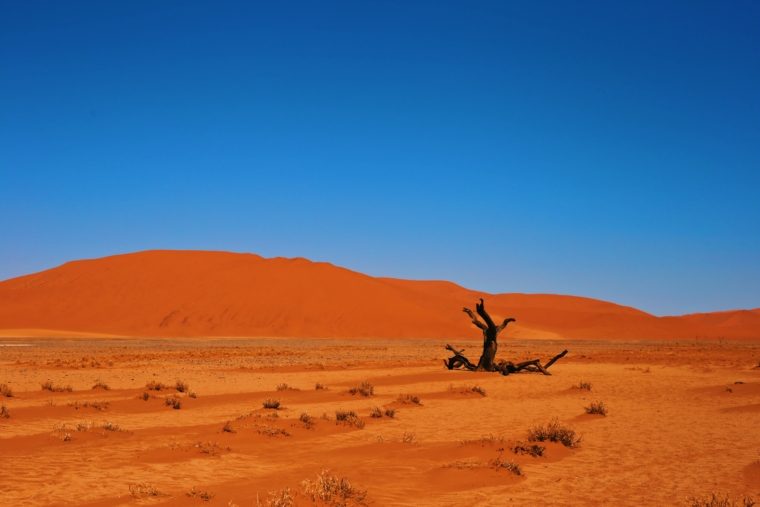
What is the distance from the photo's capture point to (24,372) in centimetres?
2359

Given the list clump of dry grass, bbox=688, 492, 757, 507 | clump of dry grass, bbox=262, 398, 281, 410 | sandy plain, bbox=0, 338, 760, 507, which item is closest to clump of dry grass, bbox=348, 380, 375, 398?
sandy plain, bbox=0, 338, 760, 507

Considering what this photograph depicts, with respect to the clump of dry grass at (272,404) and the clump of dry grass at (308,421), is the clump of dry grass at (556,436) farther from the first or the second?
the clump of dry grass at (272,404)

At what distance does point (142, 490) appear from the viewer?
706 cm

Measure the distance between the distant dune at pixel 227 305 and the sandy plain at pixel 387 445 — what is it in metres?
54.2

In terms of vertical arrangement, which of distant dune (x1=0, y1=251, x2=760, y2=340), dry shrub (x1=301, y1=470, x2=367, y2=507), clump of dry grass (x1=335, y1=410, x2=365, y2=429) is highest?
distant dune (x1=0, y1=251, x2=760, y2=340)

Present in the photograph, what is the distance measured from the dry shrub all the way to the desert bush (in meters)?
2.42

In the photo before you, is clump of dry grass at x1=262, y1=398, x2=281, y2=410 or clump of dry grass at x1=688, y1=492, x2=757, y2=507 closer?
clump of dry grass at x1=688, y1=492, x2=757, y2=507

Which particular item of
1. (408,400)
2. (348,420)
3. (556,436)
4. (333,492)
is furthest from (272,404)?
(333,492)

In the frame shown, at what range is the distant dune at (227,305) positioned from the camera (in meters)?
73.5

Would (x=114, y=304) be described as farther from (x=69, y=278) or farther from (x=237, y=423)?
(x=237, y=423)

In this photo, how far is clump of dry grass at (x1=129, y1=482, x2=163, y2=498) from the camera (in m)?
6.91

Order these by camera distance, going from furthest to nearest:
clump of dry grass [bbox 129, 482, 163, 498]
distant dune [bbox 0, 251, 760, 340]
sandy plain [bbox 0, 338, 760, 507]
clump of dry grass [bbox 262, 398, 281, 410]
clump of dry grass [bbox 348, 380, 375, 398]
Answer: distant dune [bbox 0, 251, 760, 340] → clump of dry grass [bbox 348, 380, 375, 398] → clump of dry grass [bbox 262, 398, 281, 410] → sandy plain [bbox 0, 338, 760, 507] → clump of dry grass [bbox 129, 482, 163, 498]

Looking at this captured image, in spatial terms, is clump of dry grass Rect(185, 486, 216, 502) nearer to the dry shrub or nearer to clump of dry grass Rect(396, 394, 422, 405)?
the dry shrub

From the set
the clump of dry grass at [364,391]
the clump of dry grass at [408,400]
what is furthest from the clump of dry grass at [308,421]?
the clump of dry grass at [364,391]
